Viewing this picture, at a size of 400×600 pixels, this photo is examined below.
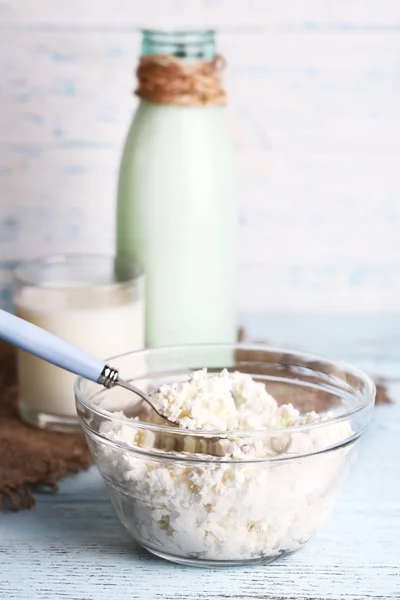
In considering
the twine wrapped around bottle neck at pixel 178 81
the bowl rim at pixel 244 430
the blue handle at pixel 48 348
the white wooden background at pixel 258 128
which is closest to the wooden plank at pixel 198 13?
the white wooden background at pixel 258 128

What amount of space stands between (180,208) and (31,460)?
420 mm

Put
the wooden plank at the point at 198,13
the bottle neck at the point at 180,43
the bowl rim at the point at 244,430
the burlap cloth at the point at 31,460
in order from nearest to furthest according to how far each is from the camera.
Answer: the bowl rim at the point at 244,430 → the burlap cloth at the point at 31,460 → the bottle neck at the point at 180,43 → the wooden plank at the point at 198,13

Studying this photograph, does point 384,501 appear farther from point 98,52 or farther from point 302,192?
point 98,52

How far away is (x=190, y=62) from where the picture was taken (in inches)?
49.1

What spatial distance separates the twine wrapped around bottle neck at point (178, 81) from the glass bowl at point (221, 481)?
1.74 ft

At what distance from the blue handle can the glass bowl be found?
3cm

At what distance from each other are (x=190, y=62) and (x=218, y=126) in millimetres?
98

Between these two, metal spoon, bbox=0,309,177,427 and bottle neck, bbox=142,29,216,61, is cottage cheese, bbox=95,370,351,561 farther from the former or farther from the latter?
bottle neck, bbox=142,29,216,61

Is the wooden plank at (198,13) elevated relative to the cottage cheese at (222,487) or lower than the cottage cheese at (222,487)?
elevated

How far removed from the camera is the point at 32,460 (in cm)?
105

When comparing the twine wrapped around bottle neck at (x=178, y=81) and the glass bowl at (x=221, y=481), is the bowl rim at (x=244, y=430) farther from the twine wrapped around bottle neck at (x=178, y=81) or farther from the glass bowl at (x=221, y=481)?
the twine wrapped around bottle neck at (x=178, y=81)

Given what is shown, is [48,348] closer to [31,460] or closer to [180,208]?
[31,460]

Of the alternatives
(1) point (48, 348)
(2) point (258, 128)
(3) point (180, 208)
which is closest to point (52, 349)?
(1) point (48, 348)

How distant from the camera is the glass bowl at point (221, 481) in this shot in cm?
79
